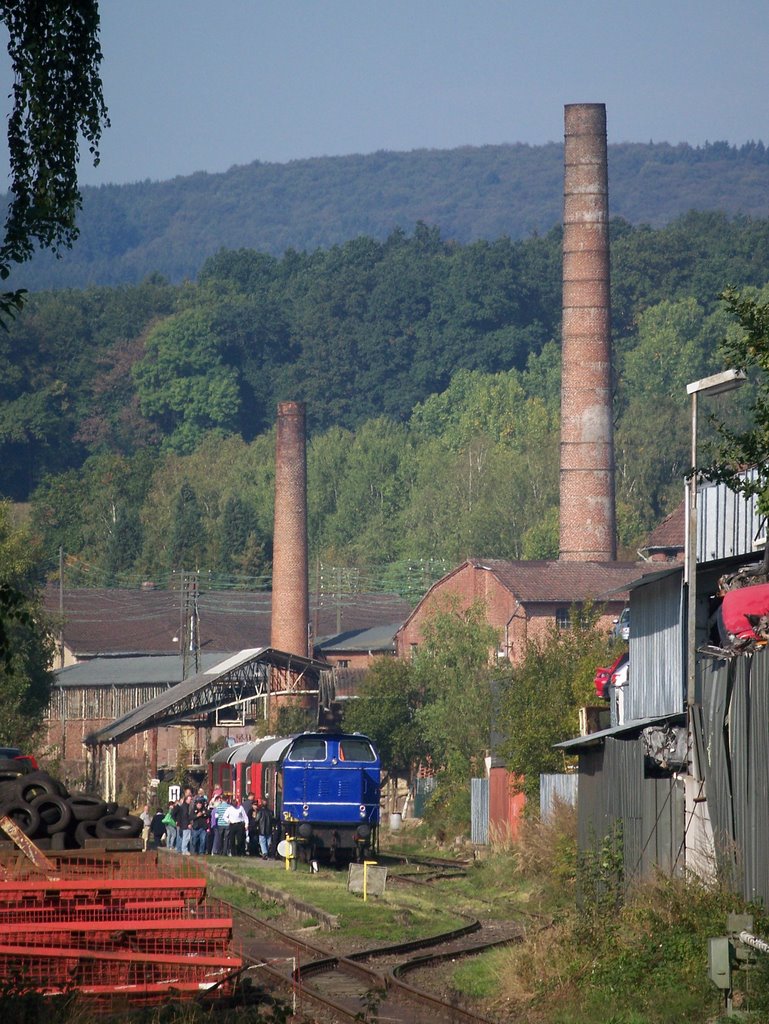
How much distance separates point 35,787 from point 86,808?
0.82 m

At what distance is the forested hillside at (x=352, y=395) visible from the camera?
356 feet

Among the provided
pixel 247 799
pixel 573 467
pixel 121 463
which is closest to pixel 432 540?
pixel 121 463

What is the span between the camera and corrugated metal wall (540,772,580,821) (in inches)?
1071

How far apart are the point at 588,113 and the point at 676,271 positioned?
3016 inches

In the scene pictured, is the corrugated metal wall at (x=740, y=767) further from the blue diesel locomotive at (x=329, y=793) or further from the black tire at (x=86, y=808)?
the blue diesel locomotive at (x=329, y=793)

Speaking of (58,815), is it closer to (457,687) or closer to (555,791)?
(555,791)

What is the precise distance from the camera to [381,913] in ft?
71.8

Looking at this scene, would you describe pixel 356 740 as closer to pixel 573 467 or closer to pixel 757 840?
pixel 757 840

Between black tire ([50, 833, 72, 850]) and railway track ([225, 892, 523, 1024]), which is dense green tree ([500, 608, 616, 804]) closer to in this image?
railway track ([225, 892, 523, 1024])

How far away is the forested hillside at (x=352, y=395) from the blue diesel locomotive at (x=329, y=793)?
66.8 meters

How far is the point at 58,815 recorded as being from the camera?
15258 millimetres

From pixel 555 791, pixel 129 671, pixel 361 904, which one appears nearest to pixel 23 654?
pixel 129 671

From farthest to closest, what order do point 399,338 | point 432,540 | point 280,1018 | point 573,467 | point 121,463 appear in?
point 399,338 → point 121,463 → point 432,540 → point 573,467 → point 280,1018

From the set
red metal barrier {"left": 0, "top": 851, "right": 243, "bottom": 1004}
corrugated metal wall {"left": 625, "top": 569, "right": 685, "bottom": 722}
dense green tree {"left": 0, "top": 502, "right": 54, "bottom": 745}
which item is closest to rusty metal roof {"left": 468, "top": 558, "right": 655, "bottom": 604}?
dense green tree {"left": 0, "top": 502, "right": 54, "bottom": 745}
